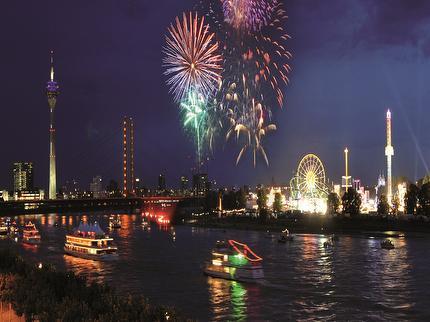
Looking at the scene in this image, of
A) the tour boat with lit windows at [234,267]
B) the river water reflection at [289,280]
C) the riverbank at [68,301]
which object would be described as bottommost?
the river water reflection at [289,280]

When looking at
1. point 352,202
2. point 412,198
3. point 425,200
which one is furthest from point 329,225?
point 425,200

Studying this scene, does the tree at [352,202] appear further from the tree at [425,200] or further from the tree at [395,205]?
the tree at [425,200]

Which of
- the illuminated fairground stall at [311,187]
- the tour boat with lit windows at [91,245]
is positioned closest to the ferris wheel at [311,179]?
the illuminated fairground stall at [311,187]

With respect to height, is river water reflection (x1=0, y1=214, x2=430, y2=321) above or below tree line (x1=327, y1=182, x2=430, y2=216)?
below

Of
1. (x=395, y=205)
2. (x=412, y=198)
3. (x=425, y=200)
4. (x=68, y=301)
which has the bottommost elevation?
(x=68, y=301)

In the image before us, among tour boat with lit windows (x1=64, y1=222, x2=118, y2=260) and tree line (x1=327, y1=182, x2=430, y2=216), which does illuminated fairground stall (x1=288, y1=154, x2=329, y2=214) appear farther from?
tour boat with lit windows (x1=64, y1=222, x2=118, y2=260)

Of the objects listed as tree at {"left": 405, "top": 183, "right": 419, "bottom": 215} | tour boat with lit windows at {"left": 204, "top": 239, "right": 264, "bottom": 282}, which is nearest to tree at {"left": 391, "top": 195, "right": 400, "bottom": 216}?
tree at {"left": 405, "top": 183, "right": 419, "bottom": 215}

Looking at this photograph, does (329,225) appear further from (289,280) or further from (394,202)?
(289,280)
